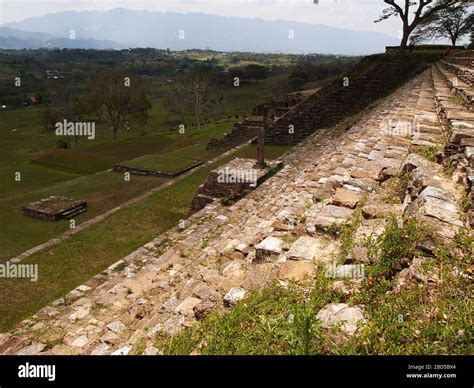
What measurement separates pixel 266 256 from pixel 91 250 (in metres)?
8.47

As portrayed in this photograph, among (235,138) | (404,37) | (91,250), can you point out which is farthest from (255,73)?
(91,250)

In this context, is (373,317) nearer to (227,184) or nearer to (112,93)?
(227,184)

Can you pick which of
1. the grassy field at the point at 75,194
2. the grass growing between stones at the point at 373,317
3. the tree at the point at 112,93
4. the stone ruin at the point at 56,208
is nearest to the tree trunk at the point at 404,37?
the grassy field at the point at 75,194

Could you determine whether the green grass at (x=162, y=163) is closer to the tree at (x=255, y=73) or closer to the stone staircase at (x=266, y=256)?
the stone staircase at (x=266, y=256)

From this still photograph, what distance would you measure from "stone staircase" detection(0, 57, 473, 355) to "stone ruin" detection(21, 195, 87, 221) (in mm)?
6037

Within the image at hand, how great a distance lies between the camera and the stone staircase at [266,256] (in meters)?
4.20

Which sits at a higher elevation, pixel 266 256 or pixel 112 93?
pixel 112 93

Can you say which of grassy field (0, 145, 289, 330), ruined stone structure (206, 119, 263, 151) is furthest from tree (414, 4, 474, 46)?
grassy field (0, 145, 289, 330)

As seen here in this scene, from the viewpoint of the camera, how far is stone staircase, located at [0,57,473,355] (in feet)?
13.8

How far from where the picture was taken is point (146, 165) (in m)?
22.2

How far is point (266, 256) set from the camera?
521 centimetres

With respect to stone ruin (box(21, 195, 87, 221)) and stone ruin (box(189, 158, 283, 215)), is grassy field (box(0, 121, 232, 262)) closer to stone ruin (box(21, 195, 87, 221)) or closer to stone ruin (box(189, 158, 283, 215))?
stone ruin (box(21, 195, 87, 221))
